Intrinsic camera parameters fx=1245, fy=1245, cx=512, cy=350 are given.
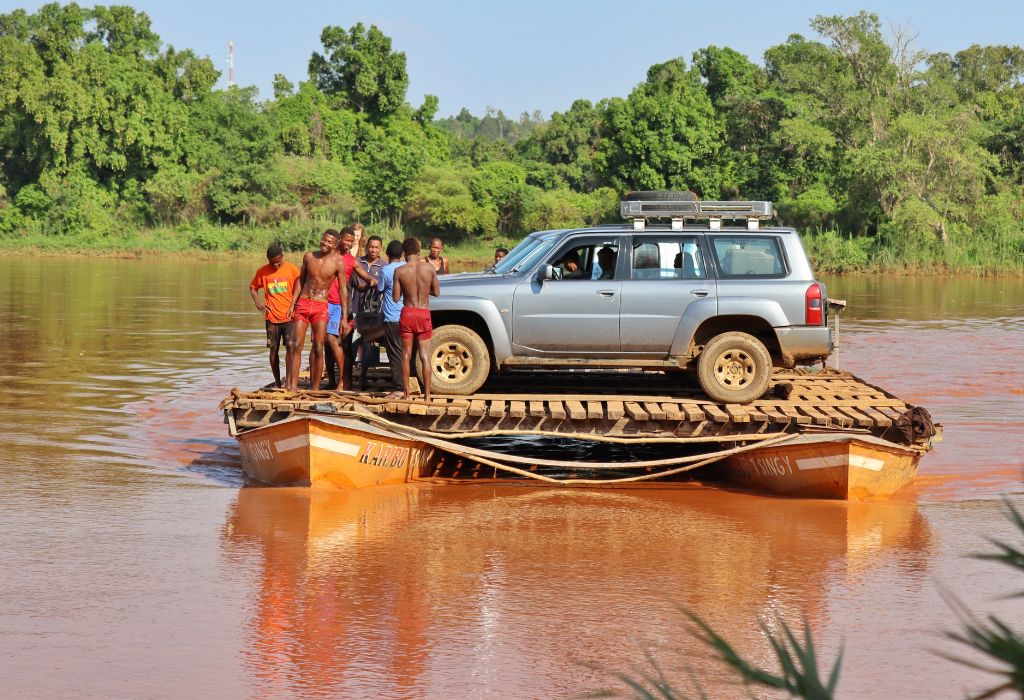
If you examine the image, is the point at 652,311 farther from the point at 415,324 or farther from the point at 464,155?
the point at 464,155

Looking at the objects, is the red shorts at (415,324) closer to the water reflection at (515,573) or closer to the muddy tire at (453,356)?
the muddy tire at (453,356)

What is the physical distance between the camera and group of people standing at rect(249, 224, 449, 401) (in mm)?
11031

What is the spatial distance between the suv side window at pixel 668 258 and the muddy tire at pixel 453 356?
1.62 metres

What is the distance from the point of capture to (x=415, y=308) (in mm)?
10984

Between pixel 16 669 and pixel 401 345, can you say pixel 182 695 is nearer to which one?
pixel 16 669

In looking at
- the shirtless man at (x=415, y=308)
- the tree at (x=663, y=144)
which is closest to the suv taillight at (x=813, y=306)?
the shirtless man at (x=415, y=308)

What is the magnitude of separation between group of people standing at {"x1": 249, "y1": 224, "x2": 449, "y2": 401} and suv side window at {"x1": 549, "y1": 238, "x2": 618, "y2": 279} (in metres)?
1.25

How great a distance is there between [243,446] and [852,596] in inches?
219

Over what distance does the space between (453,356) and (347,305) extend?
1.17m

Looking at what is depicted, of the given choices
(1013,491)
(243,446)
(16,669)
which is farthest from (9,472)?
(1013,491)

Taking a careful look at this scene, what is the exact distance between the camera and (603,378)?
13.0m

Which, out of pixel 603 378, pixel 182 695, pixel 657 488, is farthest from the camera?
pixel 603 378

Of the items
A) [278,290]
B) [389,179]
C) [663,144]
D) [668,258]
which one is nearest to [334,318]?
[278,290]

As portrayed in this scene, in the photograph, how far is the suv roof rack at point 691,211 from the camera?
11.8 meters
